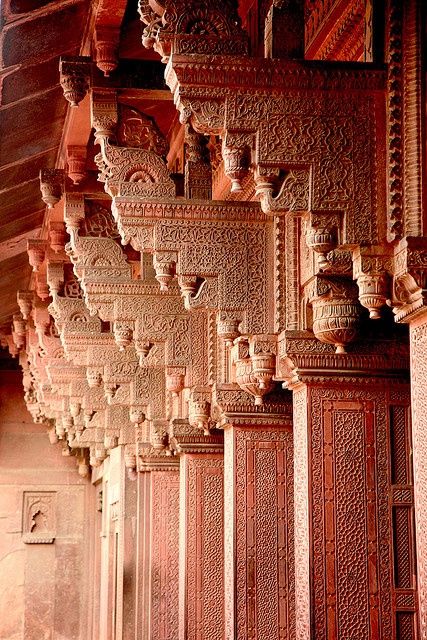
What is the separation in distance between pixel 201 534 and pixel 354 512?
3.46 meters

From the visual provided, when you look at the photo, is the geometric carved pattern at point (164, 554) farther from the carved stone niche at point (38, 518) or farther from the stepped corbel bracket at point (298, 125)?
the carved stone niche at point (38, 518)

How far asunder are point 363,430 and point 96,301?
2.49 m

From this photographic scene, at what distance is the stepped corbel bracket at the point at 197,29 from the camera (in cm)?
490

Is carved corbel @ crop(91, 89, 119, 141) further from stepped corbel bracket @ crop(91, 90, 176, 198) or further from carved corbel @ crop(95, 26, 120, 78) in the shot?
carved corbel @ crop(95, 26, 120, 78)

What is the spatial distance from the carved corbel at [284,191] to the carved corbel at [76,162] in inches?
146

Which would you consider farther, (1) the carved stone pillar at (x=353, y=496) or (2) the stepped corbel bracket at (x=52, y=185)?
(2) the stepped corbel bracket at (x=52, y=185)

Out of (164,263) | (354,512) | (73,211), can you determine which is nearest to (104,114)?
(164,263)

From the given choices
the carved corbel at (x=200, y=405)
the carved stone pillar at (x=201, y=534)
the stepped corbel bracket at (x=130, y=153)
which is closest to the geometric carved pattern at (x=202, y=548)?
the carved stone pillar at (x=201, y=534)

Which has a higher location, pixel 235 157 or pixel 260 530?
pixel 235 157

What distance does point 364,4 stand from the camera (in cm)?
525

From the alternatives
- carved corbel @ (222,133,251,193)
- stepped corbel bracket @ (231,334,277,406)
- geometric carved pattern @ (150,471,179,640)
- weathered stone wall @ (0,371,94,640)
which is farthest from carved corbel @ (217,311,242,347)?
weathered stone wall @ (0,371,94,640)

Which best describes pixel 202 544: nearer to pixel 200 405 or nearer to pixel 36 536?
pixel 200 405

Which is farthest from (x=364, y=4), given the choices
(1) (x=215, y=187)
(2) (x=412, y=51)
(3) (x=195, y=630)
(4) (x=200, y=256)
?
(3) (x=195, y=630)

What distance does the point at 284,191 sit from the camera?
4926 mm
